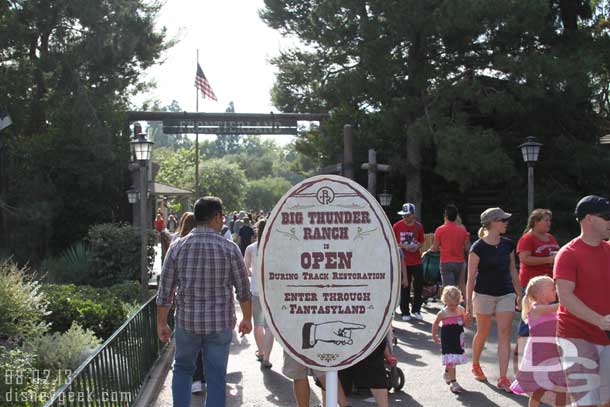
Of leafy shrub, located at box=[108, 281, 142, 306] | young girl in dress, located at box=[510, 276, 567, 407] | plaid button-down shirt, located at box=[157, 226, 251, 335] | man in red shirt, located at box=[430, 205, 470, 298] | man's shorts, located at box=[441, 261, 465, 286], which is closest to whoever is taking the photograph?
plaid button-down shirt, located at box=[157, 226, 251, 335]

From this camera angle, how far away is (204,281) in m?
4.84

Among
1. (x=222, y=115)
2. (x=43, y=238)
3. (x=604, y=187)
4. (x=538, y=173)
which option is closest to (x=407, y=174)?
(x=538, y=173)

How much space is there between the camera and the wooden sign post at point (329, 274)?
10.2 ft

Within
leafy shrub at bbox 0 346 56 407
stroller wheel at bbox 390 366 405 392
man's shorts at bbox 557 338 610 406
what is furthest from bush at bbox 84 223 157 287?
man's shorts at bbox 557 338 610 406

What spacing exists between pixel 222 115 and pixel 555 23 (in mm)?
13082

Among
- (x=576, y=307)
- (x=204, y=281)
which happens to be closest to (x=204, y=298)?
(x=204, y=281)

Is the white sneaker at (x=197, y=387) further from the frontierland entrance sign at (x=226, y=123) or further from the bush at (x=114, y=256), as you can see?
the frontierland entrance sign at (x=226, y=123)

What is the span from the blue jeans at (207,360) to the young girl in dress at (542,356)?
2.31 m

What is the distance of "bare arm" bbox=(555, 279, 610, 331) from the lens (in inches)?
161

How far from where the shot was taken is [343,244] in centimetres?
316

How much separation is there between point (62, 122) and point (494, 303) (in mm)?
17306

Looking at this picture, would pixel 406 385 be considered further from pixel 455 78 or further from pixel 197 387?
pixel 455 78

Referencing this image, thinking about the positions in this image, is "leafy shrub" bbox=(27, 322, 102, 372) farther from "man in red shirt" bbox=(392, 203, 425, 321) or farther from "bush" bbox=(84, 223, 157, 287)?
"bush" bbox=(84, 223, 157, 287)

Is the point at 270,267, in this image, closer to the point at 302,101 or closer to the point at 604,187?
the point at 604,187
